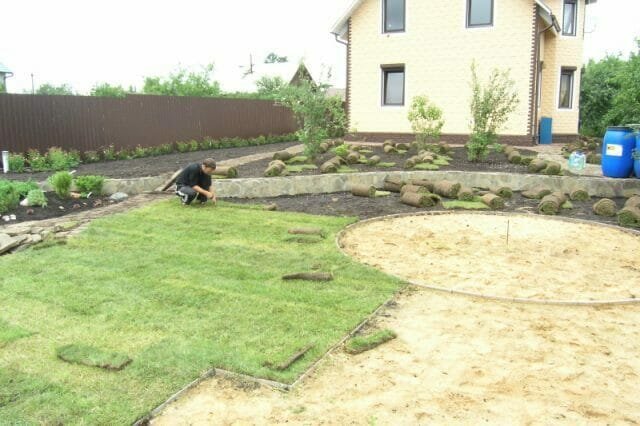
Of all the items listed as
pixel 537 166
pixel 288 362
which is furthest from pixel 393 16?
pixel 288 362

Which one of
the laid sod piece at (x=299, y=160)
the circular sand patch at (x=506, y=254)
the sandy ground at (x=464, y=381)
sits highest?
the laid sod piece at (x=299, y=160)

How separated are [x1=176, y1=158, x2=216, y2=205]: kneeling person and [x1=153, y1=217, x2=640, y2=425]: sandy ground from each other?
5293 mm

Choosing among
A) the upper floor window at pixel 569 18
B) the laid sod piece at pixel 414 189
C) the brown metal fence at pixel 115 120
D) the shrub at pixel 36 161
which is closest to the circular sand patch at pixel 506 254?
the laid sod piece at pixel 414 189

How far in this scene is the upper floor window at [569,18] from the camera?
68.1 feet

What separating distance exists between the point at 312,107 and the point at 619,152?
697 centimetres

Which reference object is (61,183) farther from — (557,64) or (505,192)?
(557,64)

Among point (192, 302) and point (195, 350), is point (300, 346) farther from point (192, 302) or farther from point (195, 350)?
point (192, 302)

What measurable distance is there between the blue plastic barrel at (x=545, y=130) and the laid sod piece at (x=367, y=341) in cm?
1814

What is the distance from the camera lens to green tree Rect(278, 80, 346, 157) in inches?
517

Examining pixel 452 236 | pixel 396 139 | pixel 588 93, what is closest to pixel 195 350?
pixel 452 236

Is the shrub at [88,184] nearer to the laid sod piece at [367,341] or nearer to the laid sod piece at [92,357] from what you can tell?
the laid sod piece at [92,357]

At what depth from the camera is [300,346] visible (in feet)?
13.4

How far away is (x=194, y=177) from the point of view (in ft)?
30.2

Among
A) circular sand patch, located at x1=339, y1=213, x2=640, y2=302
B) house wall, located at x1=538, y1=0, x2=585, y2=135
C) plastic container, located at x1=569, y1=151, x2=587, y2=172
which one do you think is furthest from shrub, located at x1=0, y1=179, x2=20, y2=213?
house wall, located at x1=538, y1=0, x2=585, y2=135
